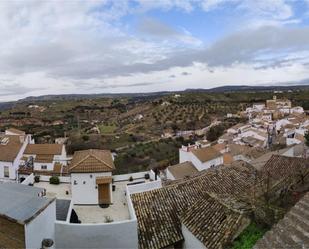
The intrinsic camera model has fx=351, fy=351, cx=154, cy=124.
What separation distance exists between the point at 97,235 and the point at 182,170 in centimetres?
2278

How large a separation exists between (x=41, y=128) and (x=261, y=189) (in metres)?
79.3

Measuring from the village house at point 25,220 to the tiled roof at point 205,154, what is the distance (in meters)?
25.0

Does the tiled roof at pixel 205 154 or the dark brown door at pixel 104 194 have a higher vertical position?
the dark brown door at pixel 104 194

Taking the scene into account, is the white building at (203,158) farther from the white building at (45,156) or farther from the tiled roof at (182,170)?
the white building at (45,156)

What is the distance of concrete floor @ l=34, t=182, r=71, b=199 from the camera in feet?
60.1

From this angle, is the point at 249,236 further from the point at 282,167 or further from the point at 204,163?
the point at 204,163

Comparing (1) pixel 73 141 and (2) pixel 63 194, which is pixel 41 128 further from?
(2) pixel 63 194

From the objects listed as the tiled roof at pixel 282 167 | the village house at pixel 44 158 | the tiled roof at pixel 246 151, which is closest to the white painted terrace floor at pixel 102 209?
the tiled roof at pixel 282 167

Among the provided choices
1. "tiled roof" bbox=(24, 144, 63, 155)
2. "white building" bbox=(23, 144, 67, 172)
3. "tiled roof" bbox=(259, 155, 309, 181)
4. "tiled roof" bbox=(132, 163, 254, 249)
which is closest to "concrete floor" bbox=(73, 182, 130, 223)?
"tiled roof" bbox=(132, 163, 254, 249)

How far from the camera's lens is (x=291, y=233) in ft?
16.7

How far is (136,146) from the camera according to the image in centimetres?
6047

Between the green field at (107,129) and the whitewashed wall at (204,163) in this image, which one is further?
the green field at (107,129)

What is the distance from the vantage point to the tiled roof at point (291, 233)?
4883mm

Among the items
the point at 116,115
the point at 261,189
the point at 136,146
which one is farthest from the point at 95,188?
the point at 116,115
